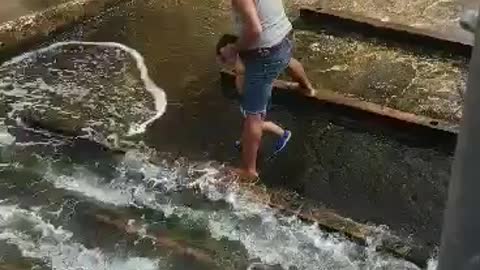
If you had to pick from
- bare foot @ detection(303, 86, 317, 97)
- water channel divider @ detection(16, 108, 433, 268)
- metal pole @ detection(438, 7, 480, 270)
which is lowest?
water channel divider @ detection(16, 108, 433, 268)

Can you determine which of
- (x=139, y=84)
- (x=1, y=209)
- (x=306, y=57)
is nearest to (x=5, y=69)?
(x=139, y=84)

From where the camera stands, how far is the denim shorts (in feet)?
14.1

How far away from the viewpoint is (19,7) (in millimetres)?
6969

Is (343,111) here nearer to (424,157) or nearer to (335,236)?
(424,157)

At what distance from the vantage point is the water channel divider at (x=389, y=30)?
6266mm

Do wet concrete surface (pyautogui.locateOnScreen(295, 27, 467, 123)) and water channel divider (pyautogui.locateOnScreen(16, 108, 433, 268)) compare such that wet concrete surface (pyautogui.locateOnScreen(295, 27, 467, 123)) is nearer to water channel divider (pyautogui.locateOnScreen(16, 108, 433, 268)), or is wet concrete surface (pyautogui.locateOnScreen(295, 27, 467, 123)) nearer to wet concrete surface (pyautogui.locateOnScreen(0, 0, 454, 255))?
wet concrete surface (pyautogui.locateOnScreen(0, 0, 454, 255))

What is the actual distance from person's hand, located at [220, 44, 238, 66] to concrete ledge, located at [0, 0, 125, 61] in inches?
109

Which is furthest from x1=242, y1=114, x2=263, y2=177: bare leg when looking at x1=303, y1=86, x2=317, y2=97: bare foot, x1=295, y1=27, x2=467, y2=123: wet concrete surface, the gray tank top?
x1=295, y1=27, x2=467, y2=123: wet concrete surface

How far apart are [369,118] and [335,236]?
1.41 m

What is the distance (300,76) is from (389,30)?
4.95ft

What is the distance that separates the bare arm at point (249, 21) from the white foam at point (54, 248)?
1.35 m

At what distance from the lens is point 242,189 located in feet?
15.0

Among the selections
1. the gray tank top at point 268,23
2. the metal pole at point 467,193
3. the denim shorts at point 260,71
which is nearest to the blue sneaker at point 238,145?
the denim shorts at point 260,71

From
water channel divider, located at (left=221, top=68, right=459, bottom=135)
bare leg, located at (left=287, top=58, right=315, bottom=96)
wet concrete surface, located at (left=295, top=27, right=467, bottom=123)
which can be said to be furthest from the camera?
wet concrete surface, located at (left=295, top=27, right=467, bottom=123)
